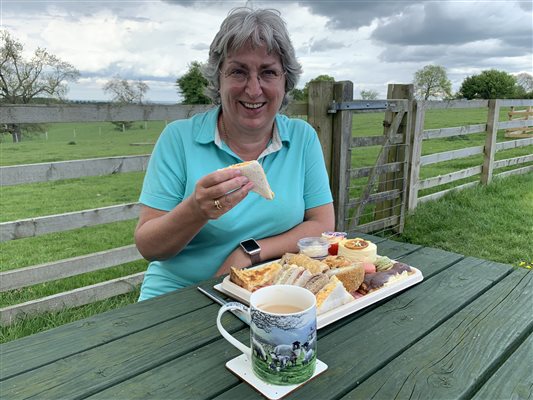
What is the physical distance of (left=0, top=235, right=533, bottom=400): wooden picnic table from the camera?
904mm

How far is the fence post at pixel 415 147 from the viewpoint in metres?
4.62

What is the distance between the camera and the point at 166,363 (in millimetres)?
990

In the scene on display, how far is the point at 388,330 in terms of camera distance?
3.74 ft

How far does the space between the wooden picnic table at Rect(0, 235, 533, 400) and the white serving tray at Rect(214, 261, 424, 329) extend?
2 cm

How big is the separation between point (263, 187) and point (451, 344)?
719mm

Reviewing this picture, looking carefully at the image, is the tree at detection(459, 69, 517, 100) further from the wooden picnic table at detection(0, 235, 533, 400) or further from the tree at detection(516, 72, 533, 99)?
the wooden picnic table at detection(0, 235, 533, 400)

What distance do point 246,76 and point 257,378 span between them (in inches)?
48.1

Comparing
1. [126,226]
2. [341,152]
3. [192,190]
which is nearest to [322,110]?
[341,152]

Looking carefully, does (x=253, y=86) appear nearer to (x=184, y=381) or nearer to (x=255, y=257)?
(x=255, y=257)

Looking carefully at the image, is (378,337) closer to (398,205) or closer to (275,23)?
(275,23)

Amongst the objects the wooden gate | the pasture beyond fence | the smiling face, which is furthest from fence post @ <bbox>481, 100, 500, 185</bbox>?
the smiling face

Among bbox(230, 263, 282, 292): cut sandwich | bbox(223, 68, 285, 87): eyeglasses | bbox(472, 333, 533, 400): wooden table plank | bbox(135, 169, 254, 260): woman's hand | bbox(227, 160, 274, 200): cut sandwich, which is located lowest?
bbox(472, 333, 533, 400): wooden table plank

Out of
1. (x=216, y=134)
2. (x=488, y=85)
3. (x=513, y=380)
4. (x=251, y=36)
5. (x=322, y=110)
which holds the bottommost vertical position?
(x=513, y=380)

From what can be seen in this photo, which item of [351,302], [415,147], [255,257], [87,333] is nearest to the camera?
[87,333]
